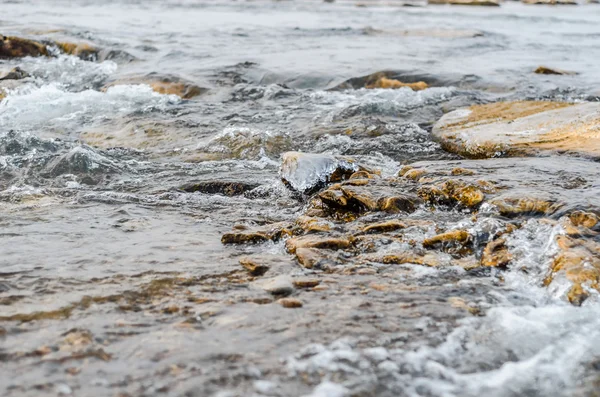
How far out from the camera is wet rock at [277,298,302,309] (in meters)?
3.17

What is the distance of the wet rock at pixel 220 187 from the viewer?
5305mm

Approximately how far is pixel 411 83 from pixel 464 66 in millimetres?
2121

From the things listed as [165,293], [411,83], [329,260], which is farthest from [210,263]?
[411,83]

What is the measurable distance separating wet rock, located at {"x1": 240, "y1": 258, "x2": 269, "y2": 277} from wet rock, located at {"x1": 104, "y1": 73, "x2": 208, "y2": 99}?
6093mm

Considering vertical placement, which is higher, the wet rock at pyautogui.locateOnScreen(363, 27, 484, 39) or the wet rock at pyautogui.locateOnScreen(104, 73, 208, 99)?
the wet rock at pyautogui.locateOnScreen(363, 27, 484, 39)

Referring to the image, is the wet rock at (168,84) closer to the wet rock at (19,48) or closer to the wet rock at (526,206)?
the wet rock at (19,48)

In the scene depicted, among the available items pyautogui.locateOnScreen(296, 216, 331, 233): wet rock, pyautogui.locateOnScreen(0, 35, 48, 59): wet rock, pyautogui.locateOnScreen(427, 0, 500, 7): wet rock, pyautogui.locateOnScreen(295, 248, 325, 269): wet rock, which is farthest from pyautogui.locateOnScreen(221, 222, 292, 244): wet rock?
pyautogui.locateOnScreen(427, 0, 500, 7): wet rock

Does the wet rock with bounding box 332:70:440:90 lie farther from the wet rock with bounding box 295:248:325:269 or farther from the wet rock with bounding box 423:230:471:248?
the wet rock with bounding box 295:248:325:269

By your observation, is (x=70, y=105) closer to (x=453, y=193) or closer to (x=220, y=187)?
(x=220, y=187)

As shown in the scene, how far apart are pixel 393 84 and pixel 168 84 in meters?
3.56

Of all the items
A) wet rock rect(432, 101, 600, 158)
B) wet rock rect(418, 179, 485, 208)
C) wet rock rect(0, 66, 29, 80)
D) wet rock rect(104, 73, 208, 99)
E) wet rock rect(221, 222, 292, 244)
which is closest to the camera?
wet rock rect(221, 222, 292, 244)

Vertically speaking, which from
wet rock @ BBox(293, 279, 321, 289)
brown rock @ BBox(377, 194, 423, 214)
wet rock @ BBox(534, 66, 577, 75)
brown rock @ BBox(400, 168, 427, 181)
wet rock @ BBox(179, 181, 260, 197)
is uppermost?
wet rock @ BBox(534, 66, 577, 75)

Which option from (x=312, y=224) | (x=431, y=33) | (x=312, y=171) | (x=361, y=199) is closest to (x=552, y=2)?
(x=431, y=33)

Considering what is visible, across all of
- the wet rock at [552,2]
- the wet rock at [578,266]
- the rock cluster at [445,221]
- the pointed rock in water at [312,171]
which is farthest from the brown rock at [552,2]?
the wet rock at [578,266]
